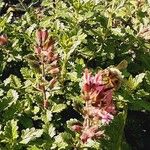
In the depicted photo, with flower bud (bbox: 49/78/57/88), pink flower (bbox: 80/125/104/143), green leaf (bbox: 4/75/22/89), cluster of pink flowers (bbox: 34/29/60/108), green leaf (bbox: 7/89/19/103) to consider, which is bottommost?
pink flower (bbox: 80/125/104/143)

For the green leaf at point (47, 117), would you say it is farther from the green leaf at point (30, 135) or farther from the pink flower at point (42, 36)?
the pink flower at point (42, 36)

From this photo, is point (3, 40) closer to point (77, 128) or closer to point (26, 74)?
point (26, 74)

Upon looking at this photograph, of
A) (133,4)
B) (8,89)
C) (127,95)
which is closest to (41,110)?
(8,89)

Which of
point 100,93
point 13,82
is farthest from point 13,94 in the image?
point 100,93

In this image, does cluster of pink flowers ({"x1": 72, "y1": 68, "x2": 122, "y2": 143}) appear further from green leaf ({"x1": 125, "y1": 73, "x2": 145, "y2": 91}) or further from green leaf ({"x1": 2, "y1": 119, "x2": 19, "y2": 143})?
green leaf ({"x1": 125, "y1": 73, "x2": 145, "y2": 91})

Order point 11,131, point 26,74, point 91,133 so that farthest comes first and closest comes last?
point 26,74 < point 11,131 < point 91,133

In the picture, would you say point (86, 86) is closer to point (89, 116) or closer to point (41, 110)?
point (89, 116)

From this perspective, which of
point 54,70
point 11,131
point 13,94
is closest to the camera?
point 11,131

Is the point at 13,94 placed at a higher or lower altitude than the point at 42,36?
lower

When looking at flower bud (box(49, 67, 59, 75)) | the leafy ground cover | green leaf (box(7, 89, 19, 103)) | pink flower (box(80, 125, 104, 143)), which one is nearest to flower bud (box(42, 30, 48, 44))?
the leafy ground cover

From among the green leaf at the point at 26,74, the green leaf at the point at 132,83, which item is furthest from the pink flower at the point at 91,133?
the green leaf at the point at 26,74
